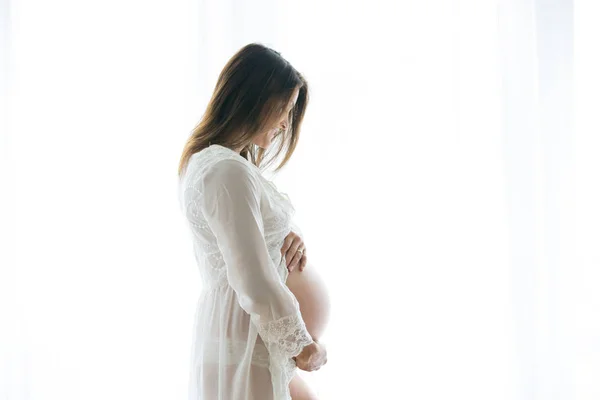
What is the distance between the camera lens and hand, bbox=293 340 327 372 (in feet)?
3.25

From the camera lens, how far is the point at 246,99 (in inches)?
42.9

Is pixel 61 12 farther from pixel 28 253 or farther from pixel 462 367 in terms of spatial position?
pixel 462 367

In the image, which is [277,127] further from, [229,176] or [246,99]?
[229,176]

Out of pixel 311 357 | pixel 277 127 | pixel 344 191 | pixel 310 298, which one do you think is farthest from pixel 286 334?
pixel 344 191

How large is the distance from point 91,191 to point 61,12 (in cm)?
57

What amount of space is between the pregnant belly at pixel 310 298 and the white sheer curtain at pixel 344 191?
657mm

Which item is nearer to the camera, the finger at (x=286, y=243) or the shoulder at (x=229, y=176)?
the shoulder at (x=229, y=176)

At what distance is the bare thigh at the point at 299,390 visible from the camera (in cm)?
113

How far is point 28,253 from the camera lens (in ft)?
6.21

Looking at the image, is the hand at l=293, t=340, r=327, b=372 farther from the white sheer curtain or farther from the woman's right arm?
the white sheer curtain

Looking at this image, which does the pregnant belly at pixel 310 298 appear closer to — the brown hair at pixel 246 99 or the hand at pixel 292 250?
the hand at pixel 292 250

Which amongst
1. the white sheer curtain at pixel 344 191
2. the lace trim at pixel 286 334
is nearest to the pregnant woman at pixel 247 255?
the lace trim at pixel 286 334

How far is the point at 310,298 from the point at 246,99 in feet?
1.25

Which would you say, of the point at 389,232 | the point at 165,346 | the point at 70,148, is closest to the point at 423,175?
the point at 389,232
